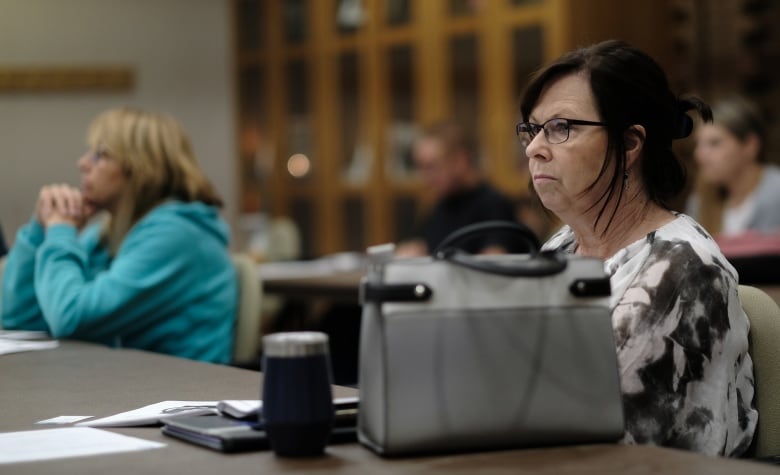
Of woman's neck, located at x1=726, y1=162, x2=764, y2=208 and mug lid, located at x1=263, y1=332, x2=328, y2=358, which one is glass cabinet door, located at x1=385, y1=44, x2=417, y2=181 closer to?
woman's neck, located at x1=726, y1=162, x2=764, y2=208

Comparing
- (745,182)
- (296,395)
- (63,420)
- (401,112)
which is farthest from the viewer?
(401,112)

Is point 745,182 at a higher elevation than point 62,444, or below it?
higher

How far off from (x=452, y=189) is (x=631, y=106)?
3.30 m

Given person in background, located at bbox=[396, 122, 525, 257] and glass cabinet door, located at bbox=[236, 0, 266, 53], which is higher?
glass cabinet door, located at bbox=[236, 0, 266, 53]

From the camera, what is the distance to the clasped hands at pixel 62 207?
306cm

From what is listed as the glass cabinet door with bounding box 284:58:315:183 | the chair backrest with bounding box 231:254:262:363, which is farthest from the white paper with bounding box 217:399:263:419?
the glass cabinet door with bounding box 284:58:315:183

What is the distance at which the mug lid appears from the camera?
1290 millimetres

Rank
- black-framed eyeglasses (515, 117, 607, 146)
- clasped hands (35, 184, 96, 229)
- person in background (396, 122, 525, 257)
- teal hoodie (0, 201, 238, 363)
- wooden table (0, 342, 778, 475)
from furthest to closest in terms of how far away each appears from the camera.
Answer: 1. person in background (396, 122, 525, 257)
2. clasped hands (35, 184, 96, 229)
3. teal hoodie (0, 201, 238, 363)
4. black-framed eyeglasses (515, 117, 607, 146)
5. wooden table (0, 342, 778, 475)

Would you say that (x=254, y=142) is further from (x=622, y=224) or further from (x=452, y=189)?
(x=622, y=224)

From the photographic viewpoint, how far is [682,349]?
5.01ft

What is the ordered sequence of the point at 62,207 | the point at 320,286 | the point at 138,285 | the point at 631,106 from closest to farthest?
the point at 631,106, the point at 138,285, the point at 62,207, the point at 320,286

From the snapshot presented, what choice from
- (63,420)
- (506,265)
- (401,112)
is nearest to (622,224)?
(506,265)

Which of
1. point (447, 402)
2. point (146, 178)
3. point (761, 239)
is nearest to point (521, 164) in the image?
point (761, 239)

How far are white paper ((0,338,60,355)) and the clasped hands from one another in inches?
17.6
